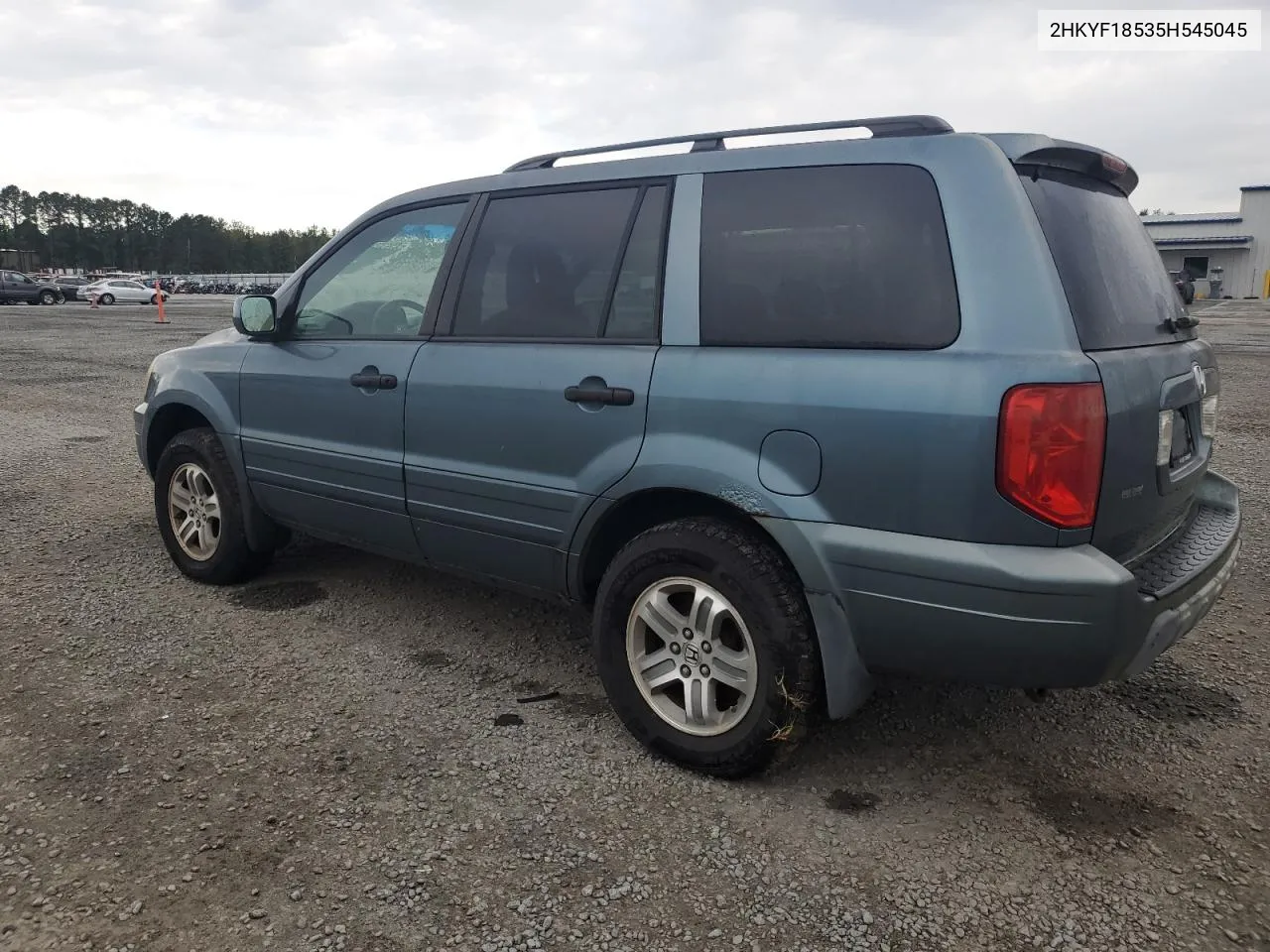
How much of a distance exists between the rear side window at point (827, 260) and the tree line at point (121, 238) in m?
145

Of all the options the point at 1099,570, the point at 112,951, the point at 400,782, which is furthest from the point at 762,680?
the point at 112,951

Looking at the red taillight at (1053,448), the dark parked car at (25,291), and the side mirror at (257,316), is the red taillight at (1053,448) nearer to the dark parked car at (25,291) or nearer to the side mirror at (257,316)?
the side mirror at (257,316)

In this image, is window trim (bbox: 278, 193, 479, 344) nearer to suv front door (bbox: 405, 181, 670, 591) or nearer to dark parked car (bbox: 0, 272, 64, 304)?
suv front door (bbox: 405, 181, 670, 591)

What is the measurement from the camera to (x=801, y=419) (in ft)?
8.42

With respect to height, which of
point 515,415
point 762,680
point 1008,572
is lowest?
point 762,680

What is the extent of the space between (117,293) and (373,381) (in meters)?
48.7

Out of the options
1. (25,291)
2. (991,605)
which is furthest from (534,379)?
(25,291)

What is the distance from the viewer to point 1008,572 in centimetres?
230

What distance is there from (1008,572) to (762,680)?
747mm

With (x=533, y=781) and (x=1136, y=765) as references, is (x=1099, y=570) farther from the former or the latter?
(x=533, y=781)

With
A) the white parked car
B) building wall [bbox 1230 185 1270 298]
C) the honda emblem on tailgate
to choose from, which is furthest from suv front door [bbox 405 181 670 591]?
building wall [bbox 1230 185 1270 298]

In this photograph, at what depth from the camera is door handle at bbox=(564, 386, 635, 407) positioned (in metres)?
2.92

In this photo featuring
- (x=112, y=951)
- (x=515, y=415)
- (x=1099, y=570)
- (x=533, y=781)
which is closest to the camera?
(x=112, y=951)

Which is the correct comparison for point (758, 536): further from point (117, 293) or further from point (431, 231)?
point (117, 293)
